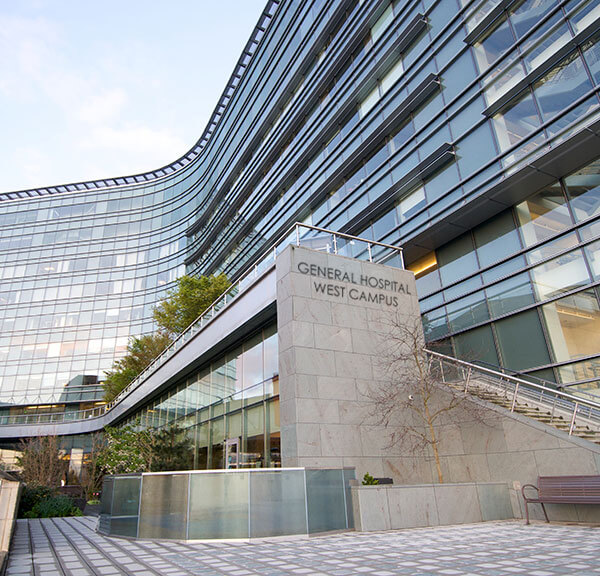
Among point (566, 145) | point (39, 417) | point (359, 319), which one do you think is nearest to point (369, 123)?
point (566, 145)

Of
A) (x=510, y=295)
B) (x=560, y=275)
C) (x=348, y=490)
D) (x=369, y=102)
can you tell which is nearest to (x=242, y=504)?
(x=348, y=490)

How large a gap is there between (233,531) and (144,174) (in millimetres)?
69998

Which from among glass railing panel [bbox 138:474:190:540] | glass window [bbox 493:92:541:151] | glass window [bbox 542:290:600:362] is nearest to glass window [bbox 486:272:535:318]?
glass window [bbox 542:290:600:362]

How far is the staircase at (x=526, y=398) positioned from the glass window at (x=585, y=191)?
583cm

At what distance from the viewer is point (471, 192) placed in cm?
1733

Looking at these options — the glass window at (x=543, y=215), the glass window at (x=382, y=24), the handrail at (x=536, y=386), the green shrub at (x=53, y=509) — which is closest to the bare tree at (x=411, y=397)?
the handrail at (x=536, y=386)

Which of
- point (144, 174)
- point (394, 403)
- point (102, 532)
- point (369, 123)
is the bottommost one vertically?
point (102, 532)

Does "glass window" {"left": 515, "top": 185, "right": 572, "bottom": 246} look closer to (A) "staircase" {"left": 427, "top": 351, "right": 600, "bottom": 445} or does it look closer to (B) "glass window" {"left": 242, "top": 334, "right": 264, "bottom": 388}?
(A) "staircase" {"left": 427, "top": 351, "right": 600, "bottom": 445}

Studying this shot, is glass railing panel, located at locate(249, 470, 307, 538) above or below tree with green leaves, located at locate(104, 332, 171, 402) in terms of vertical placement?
below

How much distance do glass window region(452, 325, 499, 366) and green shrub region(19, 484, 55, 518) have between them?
20.3 m

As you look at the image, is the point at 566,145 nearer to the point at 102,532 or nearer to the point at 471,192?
the point at 471,192

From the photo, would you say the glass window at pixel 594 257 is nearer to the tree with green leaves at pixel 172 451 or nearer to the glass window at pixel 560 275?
the glass window at pixel 560 275

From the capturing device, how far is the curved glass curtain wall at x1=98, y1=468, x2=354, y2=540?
30.8ft

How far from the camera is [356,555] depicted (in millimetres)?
6941
